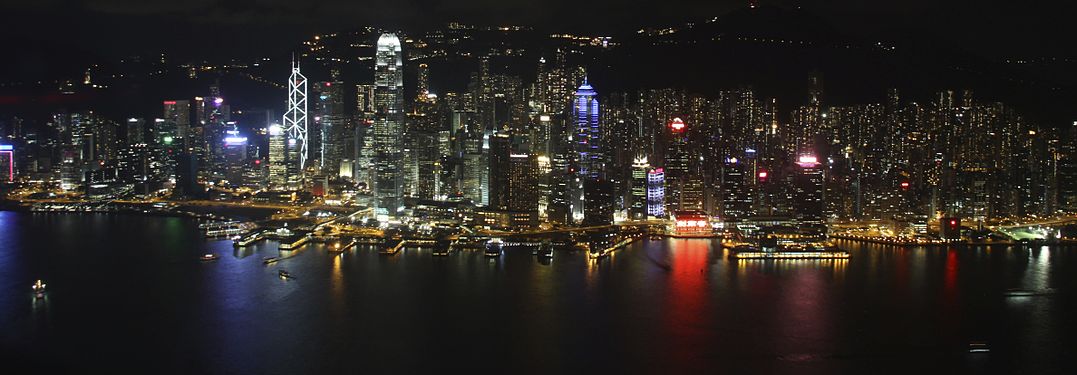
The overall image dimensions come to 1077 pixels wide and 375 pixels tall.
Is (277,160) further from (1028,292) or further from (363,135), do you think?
(1028,292)

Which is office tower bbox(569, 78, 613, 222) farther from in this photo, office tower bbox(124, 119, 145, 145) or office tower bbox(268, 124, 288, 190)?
office tower bbox(124, 119, 145, 145)

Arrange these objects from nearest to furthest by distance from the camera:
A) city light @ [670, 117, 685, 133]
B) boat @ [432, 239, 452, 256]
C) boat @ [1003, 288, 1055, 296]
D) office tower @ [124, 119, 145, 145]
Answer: boat @ [1003, 288, 1055, 296], boat @ [432, 239, 452, 256], city light @ [670, 117, 685, 133], office tower @ [124, 119, 145, 145]

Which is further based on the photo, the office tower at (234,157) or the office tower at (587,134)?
the office tower at (234,157)

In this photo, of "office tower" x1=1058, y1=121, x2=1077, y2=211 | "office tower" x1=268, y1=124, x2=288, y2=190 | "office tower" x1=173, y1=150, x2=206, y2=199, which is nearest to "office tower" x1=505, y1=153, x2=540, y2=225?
"office tower" x1=268, y1=124, x2=288, y2=190

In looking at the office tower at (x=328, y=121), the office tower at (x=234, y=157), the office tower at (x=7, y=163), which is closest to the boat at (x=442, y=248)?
the office tower at (x=328, y=121)

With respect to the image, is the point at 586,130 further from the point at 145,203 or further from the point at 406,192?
the point at 145,203

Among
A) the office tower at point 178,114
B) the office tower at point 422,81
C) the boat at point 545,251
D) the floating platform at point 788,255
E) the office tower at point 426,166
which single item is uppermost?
the office tower at point 422,81

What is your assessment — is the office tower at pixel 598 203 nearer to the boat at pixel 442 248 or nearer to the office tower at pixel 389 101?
the boat at pixel 442 248
